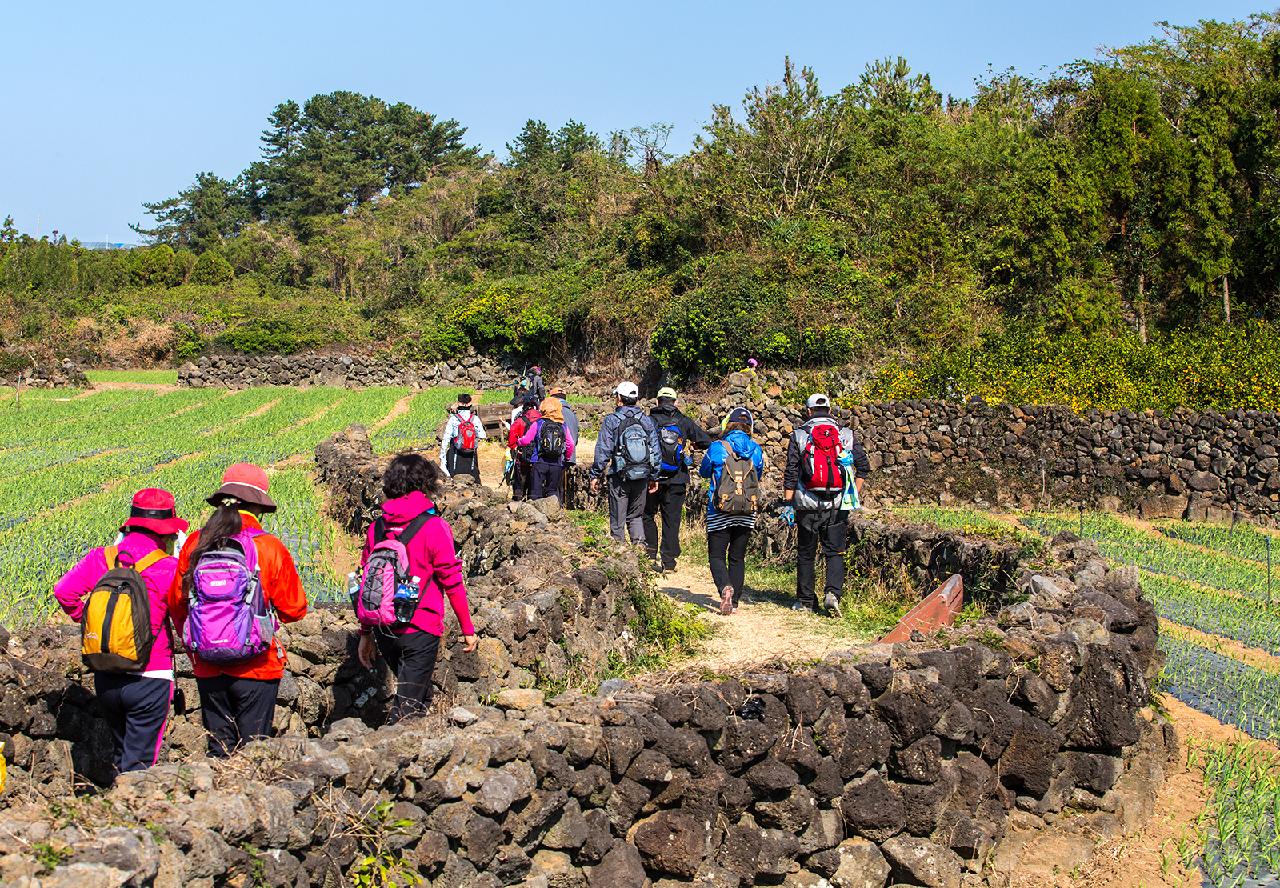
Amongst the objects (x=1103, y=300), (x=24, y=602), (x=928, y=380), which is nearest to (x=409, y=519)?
(x=24, y=602)

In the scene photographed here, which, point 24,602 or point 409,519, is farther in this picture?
point 24,602

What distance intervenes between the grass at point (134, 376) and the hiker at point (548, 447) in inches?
1396

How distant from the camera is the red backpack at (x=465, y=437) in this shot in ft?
53.2

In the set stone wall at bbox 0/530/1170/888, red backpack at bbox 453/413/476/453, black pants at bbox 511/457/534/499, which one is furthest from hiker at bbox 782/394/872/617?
red backpack at bbox 453/413/476/453

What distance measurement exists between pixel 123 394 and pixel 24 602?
109ft

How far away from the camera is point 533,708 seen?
6297 mm

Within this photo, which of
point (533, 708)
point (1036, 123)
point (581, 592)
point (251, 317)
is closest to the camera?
point (533, 708)

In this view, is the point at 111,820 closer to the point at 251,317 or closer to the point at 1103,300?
the point at 1103,300

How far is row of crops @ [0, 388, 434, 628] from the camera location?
13406mm

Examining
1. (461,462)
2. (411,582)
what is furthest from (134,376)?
(411,582)

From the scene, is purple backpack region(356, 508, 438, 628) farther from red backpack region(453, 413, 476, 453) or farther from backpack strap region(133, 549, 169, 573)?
red backpack region(453, 413, 476, 453)

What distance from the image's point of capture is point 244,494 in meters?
6.40

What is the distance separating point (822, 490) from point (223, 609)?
6116 mm

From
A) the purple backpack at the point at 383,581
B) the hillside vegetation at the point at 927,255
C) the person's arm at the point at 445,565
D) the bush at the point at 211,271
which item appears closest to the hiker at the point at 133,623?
the purple backpack at the point at 383,581
